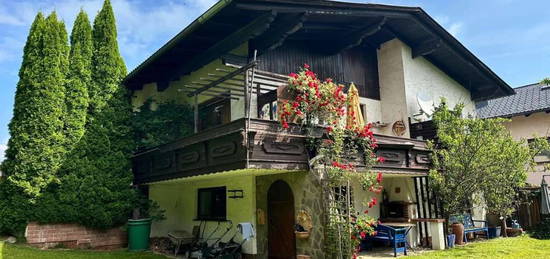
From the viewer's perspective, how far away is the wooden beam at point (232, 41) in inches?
363

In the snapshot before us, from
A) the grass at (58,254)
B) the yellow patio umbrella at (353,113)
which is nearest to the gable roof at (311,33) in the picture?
the yellow patio umbrella at (353,113)

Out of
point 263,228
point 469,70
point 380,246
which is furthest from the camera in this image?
point 469,70

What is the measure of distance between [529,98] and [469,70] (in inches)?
263

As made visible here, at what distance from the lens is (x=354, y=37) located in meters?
11.6

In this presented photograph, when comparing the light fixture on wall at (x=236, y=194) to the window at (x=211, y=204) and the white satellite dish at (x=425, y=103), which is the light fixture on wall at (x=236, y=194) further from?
the white satellite dish at (x=425, y=103)

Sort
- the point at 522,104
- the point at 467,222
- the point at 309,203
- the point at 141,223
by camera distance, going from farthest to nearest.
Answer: the point at 522,104 → the point at 467,222 → the point at 141,223 → the point at 309,203

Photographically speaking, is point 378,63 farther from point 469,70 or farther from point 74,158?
point 74,158

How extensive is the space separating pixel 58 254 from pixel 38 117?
3812 millimetres

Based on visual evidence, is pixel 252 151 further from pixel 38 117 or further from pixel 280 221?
pixel 38 117

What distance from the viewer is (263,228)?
9844mm

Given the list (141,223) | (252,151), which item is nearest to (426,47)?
(252,151)

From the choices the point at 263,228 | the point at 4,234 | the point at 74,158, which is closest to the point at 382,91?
the point at 263,228

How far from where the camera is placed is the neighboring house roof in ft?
57.7

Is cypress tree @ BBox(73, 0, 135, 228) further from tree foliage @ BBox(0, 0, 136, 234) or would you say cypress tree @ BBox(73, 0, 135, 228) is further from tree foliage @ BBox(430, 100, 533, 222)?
tree foliage @ BBox(430, 100, 533, 222)
